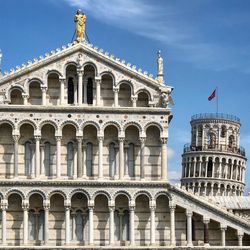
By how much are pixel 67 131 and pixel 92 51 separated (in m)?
5.00

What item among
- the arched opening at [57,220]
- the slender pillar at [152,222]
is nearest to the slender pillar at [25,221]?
the arched opening at [57,220]

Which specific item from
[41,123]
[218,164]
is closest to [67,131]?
[41,123]

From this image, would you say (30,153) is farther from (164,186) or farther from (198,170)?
(198,170)

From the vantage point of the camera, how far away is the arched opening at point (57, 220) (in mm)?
51500

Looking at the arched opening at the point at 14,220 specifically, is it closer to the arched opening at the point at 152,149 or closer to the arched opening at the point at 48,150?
the arched opening at the point at 48,150

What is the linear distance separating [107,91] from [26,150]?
19.7 feet

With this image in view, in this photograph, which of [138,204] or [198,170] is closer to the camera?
[138,204]

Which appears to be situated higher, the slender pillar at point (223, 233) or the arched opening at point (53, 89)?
the arched opening at point (53, 89)

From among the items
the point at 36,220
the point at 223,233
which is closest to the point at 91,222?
the point at 36,220

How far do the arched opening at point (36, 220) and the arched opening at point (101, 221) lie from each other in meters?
3.18

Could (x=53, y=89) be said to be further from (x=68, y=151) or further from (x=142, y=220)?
(x=142, y=220)

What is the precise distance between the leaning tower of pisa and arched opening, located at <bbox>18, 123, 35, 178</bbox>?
6061 centimetres

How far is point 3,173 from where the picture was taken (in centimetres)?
5162

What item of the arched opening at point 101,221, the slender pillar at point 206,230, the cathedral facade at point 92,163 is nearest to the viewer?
the cathedral facade at point 92,163
